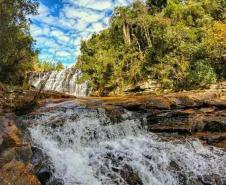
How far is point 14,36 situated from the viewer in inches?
756

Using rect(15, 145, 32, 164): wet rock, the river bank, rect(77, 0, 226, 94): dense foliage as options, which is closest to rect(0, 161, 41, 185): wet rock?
the river bank

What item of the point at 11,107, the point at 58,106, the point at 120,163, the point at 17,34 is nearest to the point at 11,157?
the point at 120,163

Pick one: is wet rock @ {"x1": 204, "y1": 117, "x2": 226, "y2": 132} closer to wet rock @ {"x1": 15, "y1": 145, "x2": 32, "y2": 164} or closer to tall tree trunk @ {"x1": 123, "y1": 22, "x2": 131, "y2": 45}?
wet rock @ {"x1": 15, "y1": 145, "x2": 32, "y2": 164}

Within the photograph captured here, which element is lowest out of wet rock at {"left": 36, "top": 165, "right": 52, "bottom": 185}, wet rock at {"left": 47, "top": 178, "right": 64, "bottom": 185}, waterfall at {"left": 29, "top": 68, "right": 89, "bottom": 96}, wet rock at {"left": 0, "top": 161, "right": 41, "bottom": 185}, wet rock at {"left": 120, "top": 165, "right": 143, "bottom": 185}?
wet rock at {"left": 120, "top": 165, "right": 143, "bottom": 185}

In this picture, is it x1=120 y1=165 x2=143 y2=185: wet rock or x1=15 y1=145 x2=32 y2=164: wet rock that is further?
x1=120 y1=165 x2=143 y2=185: wet rock

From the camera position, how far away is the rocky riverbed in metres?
9.15

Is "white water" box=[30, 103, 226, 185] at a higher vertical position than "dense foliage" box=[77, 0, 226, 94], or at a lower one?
lower

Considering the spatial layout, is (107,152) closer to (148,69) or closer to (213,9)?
(148,69)

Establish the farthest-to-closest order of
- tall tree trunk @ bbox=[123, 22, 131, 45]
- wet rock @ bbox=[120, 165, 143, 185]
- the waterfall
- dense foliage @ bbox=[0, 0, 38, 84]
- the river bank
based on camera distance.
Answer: tall tree trunk @ bbox=[123, 22, 131, 45], the waterfall, dense foliage @ bbox=[0, 0, 38, 84], wet rock @ bbox=[120, 165, 143, 185], the river bank

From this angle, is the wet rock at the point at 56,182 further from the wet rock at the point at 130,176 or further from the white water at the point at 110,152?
the wet rock at the point at 130,176

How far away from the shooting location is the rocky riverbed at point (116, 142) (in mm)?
9148

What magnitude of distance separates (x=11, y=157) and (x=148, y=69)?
21.2 meters

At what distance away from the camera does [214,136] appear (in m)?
13.3

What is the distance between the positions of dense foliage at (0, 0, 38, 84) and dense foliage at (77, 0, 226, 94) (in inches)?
397
